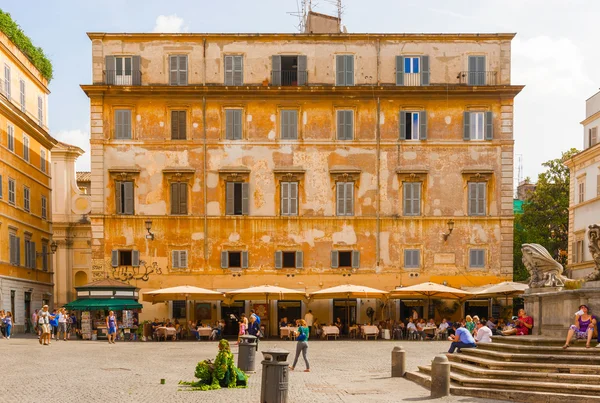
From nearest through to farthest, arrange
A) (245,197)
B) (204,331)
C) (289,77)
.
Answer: (204,331)
(245,197)
(289,77)

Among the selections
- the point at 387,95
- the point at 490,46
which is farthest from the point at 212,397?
the point at 490,46

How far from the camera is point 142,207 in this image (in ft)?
136

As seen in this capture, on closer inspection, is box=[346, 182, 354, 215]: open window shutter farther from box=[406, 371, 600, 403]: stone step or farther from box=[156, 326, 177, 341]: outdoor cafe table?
box=[406, 371, 600, 403]: stone step

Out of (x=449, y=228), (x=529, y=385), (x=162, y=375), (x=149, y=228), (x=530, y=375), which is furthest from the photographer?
(x=449, y=228)

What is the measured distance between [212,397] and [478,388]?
522cm

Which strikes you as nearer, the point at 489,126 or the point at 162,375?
the point at 162,375

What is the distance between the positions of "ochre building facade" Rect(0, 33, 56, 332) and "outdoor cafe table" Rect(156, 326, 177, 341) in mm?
9571

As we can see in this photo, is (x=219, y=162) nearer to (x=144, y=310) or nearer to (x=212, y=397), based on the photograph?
(x=144, y=310)

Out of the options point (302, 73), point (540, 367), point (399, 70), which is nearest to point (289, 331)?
point (302, 73)

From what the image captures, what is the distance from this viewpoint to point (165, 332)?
3697cm

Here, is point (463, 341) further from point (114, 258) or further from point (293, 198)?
point (114, 258)

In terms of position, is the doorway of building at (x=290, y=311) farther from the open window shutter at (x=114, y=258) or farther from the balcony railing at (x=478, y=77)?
the balcony railing at (x=478, y=77)

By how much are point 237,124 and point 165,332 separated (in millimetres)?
10983

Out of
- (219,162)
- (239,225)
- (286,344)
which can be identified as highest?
(219,162)
